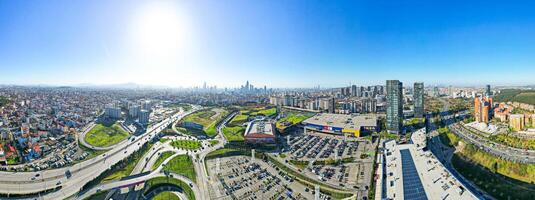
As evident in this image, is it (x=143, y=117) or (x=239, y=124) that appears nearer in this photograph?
(x=239, y=124)

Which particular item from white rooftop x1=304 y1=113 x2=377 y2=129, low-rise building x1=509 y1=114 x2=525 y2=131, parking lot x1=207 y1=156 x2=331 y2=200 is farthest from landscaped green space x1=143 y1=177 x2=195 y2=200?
low-rise building x1=509 y1=114 x2=525 y2=131

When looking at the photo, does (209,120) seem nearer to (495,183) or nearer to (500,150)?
(495,183)

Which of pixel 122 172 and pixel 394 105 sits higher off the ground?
pixel 394 105

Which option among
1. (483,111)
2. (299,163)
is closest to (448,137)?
(483,111)

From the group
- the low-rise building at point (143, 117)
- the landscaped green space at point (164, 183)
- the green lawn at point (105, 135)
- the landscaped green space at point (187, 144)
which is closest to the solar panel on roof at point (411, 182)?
the landscaped green space at point (164, 183)

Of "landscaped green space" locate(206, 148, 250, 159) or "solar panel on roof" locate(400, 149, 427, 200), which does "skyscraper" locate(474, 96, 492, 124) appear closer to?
"solar panel on roof" locate(400, 149, 427, 200)

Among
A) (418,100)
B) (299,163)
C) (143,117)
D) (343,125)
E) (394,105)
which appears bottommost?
(299,163)

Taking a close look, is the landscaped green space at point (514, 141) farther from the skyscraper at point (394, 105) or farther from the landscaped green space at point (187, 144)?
the landscaped green space at point (187, 144)
